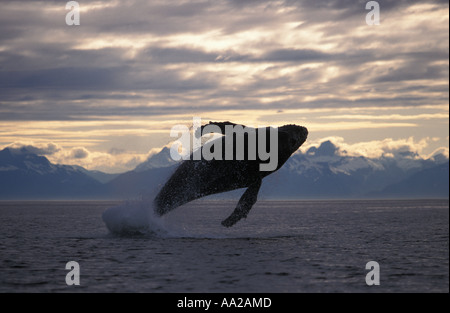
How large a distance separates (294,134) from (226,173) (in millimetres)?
3656

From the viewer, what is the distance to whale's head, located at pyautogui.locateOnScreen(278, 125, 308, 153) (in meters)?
26.8

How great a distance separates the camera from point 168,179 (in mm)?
29125

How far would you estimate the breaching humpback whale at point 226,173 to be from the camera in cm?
2677

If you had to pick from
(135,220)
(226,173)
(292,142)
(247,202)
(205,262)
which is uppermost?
(292,142)

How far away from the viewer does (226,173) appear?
88.9ft

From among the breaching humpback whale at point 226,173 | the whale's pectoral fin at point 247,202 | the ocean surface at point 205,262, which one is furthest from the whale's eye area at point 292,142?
the ocean surface at point 205,262

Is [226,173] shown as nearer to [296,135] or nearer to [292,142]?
Answer: [292,142]

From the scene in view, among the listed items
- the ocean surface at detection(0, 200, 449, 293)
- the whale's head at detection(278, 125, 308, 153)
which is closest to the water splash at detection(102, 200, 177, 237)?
the ocean surface at detection(0, 200, 449, 293)

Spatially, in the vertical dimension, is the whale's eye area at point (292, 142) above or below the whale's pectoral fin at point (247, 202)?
above

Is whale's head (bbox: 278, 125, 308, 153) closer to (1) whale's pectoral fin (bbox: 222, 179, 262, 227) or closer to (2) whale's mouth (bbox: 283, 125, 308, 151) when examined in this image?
(2) whale's mouth (bbox: 283, 125, 308, 151)

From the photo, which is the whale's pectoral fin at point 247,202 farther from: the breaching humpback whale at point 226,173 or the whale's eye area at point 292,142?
the whale's eye area at point 292,142

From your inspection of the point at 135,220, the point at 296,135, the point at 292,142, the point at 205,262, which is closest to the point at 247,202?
the point at 292,142

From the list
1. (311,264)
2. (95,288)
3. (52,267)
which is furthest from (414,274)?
(52,267)
